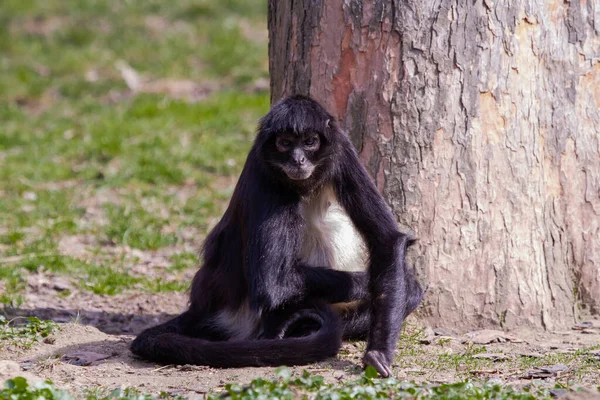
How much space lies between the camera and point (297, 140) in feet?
17.7

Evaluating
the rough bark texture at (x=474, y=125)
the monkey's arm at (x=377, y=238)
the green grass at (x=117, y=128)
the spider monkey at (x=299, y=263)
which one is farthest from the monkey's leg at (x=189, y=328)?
the green grass at (x=117, y=128)

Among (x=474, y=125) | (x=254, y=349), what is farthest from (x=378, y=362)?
(x=474, y=125)

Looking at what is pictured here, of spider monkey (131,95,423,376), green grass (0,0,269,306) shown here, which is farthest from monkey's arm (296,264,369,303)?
green grass (0,0,269,306)

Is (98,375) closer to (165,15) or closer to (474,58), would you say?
(474,58)

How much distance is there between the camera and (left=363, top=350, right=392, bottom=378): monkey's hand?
493cm

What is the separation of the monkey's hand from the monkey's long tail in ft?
0.82

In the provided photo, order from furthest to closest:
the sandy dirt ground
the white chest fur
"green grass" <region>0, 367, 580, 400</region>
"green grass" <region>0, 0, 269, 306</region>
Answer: "green grass" <region>0, 0, 269, 306</region> < the white chest fur < the sandy dirt ground < "green grass" <region>0, 367, 580, 400</region>

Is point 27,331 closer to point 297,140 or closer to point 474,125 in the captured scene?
point 297,140

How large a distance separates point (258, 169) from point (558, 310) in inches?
90.4

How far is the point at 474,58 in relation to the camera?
Answer: 5.68m

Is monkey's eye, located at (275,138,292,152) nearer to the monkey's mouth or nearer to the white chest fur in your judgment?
the monkey's mouth

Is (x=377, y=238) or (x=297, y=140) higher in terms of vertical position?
(x=297, y=140)

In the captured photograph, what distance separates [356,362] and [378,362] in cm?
32

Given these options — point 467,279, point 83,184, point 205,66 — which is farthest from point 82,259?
point 205,66
